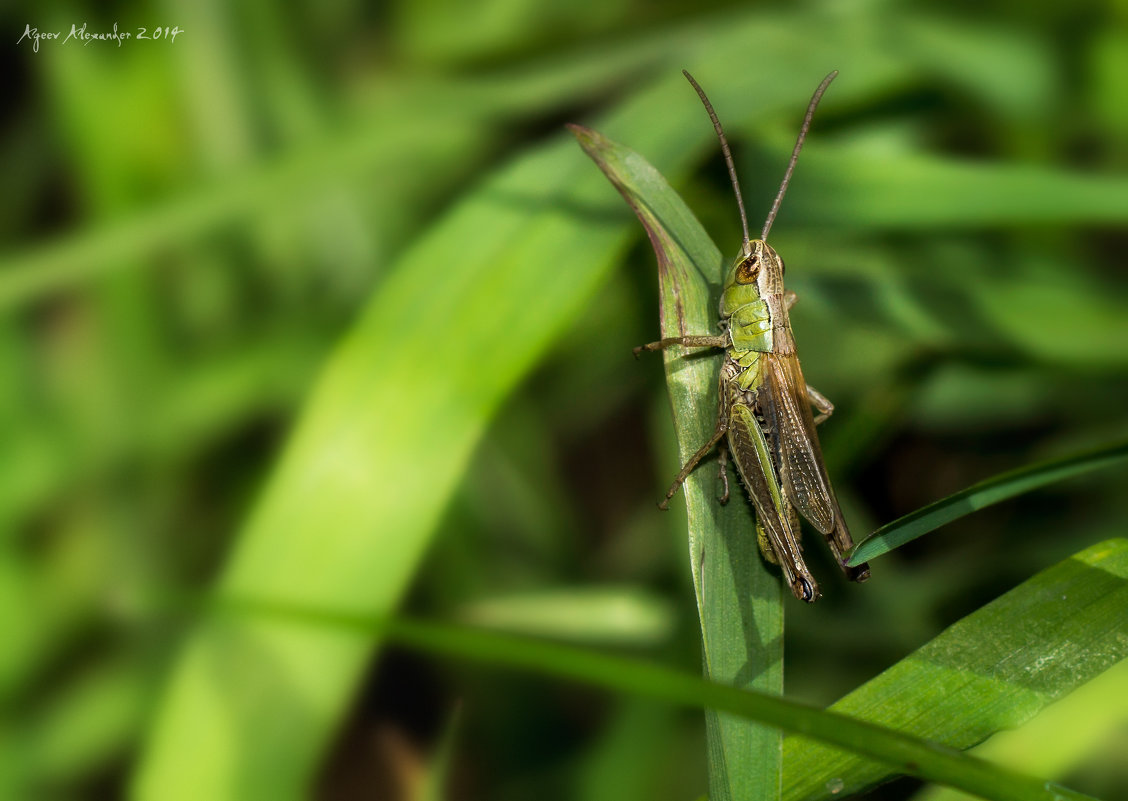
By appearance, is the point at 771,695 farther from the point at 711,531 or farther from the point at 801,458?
the point at 801,458

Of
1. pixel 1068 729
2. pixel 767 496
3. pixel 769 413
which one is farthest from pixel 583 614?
pixel 1068 729

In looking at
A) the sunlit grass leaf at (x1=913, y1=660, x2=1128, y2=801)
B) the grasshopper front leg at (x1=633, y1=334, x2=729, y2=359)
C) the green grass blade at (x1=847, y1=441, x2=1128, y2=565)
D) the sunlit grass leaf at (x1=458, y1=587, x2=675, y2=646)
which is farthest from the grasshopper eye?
the sunlit grass leaf at (x1=458, y1=587, x2=675, y2=646)

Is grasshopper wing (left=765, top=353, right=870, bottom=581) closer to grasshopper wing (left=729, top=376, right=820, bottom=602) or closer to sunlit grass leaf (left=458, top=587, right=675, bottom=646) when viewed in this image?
grasshopper wing (left=729, top=376, right=820, bottom=602)

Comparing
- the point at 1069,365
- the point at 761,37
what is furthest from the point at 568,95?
the point at 1069,365

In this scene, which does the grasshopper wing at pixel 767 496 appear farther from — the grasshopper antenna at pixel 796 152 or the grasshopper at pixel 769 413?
the grasshopper antenna at pixel 796 152

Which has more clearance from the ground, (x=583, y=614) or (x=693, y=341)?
(x=693, y=341)

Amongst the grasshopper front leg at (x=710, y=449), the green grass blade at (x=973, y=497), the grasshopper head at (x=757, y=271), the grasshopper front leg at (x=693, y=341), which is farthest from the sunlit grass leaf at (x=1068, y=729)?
the grasshopper head at (x=757, y=271)
